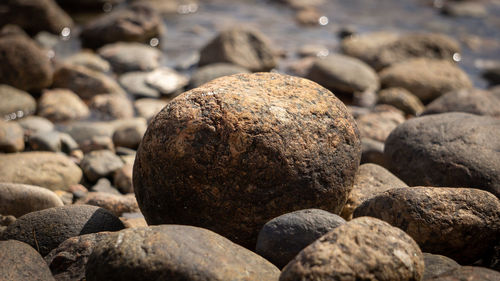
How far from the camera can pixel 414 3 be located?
15352mm

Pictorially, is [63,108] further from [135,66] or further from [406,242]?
[406,242]

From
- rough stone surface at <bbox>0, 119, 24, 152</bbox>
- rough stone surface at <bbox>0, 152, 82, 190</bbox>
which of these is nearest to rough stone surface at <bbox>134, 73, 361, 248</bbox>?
rough stone surface at <bbox>0, 152, 82, 190</bbox>

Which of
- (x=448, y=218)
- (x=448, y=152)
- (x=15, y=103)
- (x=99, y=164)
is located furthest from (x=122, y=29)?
(x=448, y=218)

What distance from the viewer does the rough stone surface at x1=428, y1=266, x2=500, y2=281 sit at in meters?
2.88

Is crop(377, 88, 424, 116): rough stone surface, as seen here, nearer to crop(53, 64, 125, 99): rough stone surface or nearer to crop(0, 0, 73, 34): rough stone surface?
crop(53, 64, 125, 99): rough stone surface

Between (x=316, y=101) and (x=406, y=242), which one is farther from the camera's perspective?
(x=316, y=101)

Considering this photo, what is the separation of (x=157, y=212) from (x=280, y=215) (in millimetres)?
885

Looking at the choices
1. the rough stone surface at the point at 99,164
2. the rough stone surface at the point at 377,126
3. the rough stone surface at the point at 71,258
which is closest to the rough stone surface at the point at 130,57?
the rough stone surface at the point at 99,164

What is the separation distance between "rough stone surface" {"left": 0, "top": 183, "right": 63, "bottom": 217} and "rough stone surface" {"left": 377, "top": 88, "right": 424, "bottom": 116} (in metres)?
5.93

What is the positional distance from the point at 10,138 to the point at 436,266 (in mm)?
5171

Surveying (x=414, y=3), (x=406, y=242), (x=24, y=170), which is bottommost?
(x=414, y=3)

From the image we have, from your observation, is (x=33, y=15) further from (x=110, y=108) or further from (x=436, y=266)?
(x=436, y=266)

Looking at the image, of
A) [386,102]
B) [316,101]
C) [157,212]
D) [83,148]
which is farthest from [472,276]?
[386,102]

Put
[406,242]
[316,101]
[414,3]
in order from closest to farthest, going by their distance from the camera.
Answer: [406,242] < [316,101] < [414,3]
